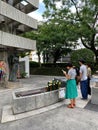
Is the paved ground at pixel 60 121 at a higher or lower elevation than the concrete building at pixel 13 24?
lower

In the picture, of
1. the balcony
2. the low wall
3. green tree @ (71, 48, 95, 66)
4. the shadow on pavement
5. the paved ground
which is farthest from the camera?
green tree @ (71, 48, 95, 66)

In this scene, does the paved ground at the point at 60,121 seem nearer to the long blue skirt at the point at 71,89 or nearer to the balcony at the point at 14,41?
the long blue skirt at the point at 71,89

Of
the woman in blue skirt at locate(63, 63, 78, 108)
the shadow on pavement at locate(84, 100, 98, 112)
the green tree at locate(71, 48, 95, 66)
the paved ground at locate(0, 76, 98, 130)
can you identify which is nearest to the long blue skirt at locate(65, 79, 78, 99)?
the woman in blue skirt at locate(63, 63, 78, 108)

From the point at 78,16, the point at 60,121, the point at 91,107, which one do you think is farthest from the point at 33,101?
the point at 78,16

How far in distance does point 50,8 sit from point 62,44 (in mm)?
6007

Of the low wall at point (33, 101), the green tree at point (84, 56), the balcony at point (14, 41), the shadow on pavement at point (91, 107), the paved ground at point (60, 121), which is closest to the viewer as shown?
the paved ground at point (60, 121)

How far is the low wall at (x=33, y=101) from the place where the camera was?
5852 millimetres

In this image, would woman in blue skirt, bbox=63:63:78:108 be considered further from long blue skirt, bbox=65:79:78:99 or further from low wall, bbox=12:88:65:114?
low wall, bbox=12:88:65:114

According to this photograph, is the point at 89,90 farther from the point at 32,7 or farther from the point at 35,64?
the point at 35,64

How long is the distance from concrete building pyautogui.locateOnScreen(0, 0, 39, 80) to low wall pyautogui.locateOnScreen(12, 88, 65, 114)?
7.56 meters

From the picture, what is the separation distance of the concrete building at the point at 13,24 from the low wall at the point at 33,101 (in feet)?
24.8

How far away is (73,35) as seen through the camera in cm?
2048

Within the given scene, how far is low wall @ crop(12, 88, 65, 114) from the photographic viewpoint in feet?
19.2

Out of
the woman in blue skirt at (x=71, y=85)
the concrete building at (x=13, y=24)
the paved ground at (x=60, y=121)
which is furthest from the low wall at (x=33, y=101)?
the concrete building at (x=13, y=24)
